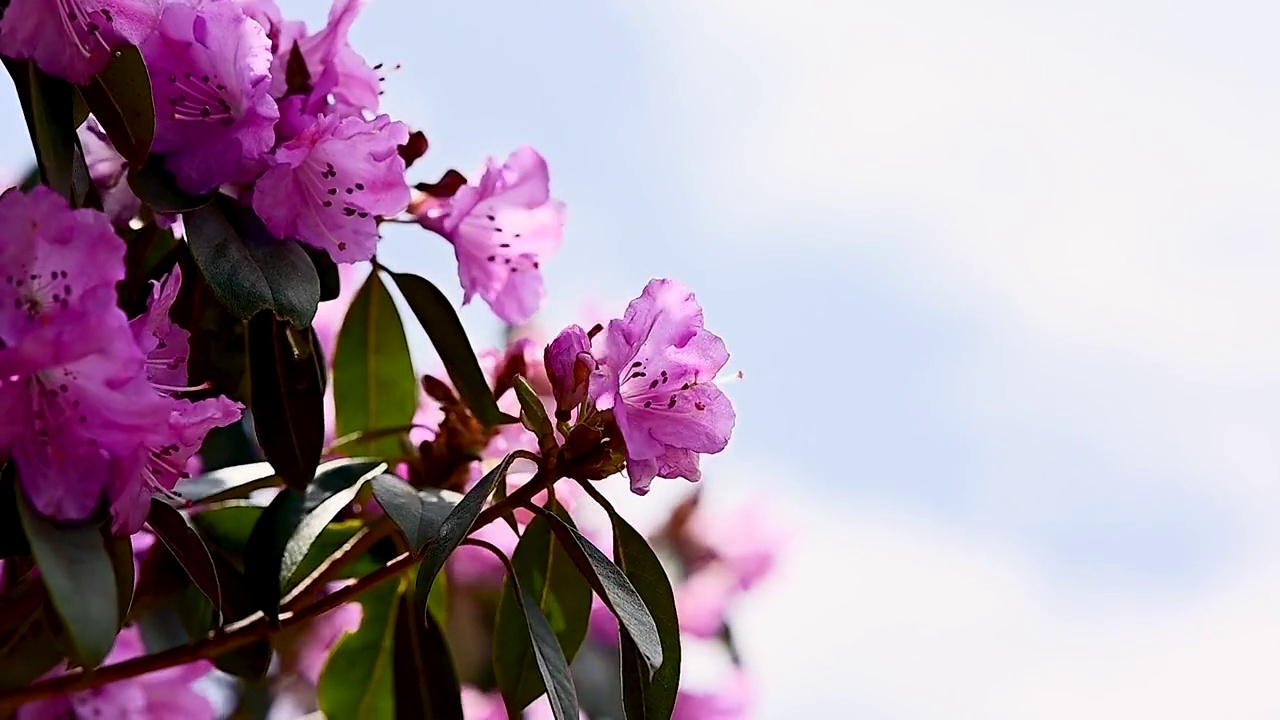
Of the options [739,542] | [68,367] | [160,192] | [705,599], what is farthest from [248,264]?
[739,542]

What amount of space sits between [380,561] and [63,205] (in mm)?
461

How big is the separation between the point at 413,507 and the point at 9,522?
23cm

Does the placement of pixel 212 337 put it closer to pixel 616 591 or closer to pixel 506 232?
pixel 506 232

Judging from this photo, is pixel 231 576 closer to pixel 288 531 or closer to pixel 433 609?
pixel 288 531

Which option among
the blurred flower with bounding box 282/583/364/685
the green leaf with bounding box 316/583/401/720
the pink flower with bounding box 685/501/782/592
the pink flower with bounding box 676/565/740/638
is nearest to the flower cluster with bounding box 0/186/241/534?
the green leaf with bounding box 316/583/401/720

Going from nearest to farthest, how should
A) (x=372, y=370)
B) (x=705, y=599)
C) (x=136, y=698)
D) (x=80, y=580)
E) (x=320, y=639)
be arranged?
(x=80, y=580) → (x=136, y=698) → (x=372, y=370) → (x=320, y=639) → (x=705, y=599)

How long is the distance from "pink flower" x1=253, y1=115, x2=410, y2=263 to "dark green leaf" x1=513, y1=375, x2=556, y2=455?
136mm

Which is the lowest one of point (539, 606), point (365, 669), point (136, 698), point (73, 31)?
point (136, 698)

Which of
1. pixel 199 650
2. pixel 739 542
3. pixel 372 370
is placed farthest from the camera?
pixel 739 542

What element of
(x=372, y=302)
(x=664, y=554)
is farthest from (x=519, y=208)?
(x=664, y=554)

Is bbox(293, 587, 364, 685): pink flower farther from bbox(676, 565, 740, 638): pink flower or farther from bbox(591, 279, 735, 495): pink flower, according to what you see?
bbox(591, 279, 735, 495): pink flower

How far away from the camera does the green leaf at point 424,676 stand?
97cm

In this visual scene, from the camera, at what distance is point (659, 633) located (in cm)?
83

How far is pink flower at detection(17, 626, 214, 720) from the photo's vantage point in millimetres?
1072
